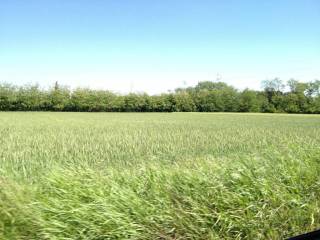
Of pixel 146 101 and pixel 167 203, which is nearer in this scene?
pixel 167 203

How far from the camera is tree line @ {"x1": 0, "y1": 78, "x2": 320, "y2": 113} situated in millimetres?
60062

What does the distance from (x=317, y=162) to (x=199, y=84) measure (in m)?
126

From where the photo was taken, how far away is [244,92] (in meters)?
68.9

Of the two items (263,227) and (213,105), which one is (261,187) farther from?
(213,105)

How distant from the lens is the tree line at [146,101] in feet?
197

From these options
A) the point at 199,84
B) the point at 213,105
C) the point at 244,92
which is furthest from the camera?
the point at 199,84

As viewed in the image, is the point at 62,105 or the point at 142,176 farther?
the point at 62,105

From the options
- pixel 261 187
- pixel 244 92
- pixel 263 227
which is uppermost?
pixel 244 92

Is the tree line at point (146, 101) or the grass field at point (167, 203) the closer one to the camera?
the grass field at point (167, 203)

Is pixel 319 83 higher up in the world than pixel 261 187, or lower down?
higher up

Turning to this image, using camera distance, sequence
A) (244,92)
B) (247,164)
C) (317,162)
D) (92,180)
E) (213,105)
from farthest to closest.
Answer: (244,92) < (213,105) < (317,162) < (247,164) < (92,180)

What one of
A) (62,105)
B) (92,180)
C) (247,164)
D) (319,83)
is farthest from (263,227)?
(319,83)

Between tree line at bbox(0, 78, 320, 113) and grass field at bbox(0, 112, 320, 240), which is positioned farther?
tree line at bbox(0, 78, 320, 113)

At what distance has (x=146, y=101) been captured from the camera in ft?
201
